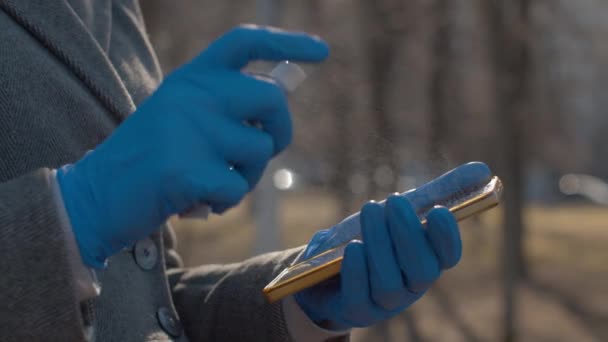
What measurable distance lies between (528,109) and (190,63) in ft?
20.3

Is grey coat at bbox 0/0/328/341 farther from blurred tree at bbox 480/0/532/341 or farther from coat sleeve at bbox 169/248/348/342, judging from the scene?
blurred tree at bbox 480/0/532/341

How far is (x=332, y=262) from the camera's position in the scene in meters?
1.23

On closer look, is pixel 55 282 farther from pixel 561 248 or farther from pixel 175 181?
pixel 561 248

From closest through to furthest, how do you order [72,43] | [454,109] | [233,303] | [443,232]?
[443,232]
[72,43]
[233,303]
[454,109]

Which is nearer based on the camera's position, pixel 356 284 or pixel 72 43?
pixel 356 284

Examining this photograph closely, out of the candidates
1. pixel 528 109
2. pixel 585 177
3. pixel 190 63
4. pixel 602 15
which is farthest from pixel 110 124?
pixel 585 177

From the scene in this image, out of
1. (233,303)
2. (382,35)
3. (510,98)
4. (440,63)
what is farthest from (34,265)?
(510,98)

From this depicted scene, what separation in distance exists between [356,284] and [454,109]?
5098 mm

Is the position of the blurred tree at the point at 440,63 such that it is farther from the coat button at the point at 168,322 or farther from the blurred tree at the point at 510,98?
the coat button at the point at 168,322

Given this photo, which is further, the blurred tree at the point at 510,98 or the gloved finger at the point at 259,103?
the blurred tree at the point at 510,98

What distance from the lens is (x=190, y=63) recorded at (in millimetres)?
1043

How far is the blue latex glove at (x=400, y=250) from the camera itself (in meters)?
1.18

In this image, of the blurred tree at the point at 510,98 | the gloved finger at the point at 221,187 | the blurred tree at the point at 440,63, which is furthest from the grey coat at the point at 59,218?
the blurred tree at the point at 510,98

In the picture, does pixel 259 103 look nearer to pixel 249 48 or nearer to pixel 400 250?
pixel 249 48
